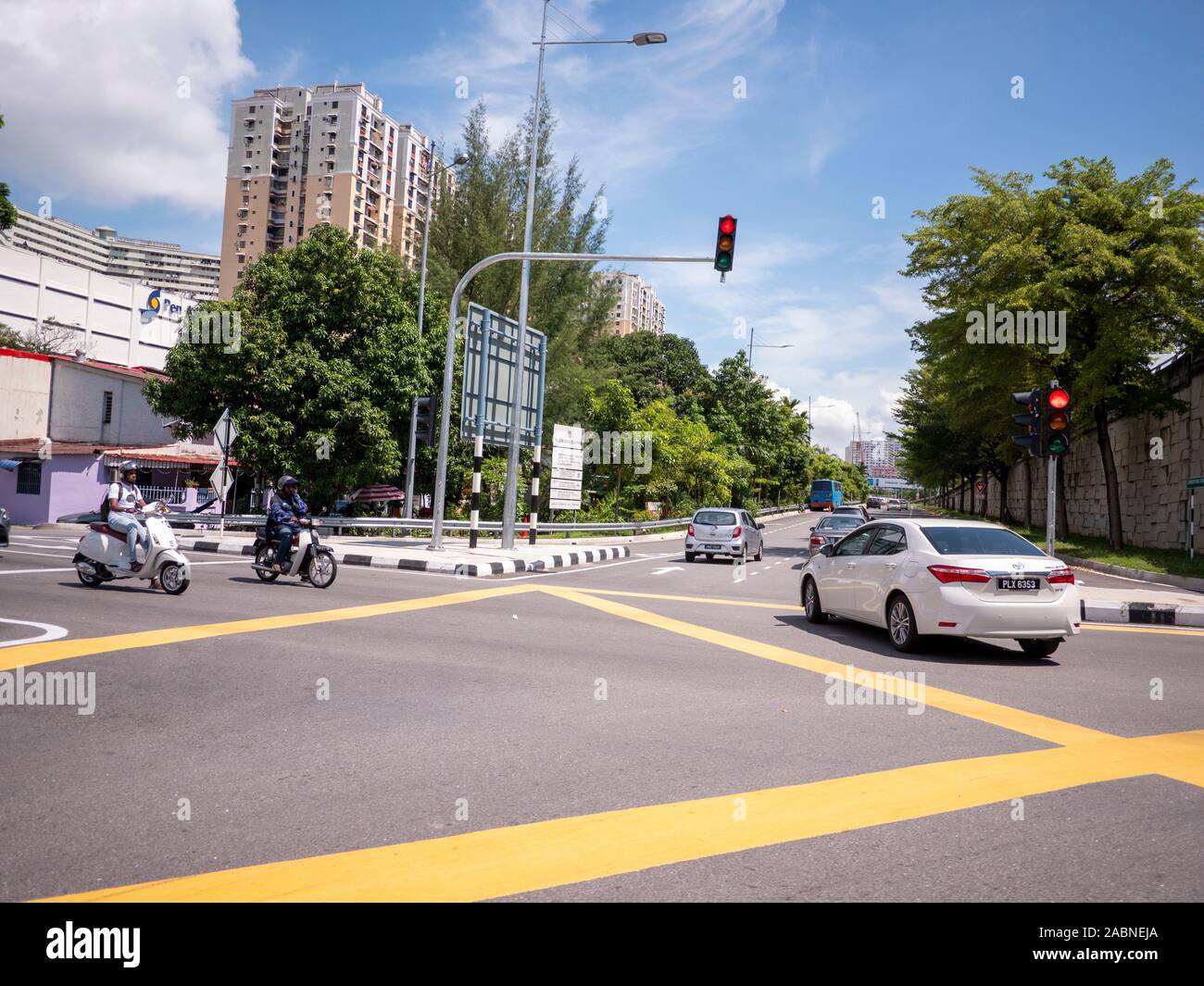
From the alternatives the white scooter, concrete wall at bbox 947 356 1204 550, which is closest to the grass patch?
concrete wall at bbox 947 356 1204 550

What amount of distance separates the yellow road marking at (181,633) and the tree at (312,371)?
17834 mm

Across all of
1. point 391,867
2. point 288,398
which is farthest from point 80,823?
point 288,398

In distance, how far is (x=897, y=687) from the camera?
727cm

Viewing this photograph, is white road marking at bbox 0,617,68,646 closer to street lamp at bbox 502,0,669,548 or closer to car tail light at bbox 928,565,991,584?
car tail light at bbox 928,565,991,584

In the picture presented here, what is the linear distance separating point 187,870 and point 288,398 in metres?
27.0

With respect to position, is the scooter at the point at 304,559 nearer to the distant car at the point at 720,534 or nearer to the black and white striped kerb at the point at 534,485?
the black and white striped kerb at the point at 534,485

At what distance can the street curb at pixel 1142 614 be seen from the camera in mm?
13242

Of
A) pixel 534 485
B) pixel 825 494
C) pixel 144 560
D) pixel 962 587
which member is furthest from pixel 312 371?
pixel 825 494

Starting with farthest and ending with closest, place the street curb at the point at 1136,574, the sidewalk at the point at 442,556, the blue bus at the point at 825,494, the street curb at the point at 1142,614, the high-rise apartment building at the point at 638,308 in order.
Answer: the high-rise apartment building at the point at 638,308
the blue bus at the point at 825,494
the street curb at the point at 1136,574
the sidewalk at the point at 442,556
the street curb at the point at 1142,614

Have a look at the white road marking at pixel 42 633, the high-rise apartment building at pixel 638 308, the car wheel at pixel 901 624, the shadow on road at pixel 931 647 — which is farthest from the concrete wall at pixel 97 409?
the high-rise apartment building at pixel 638 308

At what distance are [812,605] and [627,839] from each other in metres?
8.39

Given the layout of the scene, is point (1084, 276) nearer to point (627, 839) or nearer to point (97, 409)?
point (627, 839)

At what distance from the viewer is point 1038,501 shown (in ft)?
164

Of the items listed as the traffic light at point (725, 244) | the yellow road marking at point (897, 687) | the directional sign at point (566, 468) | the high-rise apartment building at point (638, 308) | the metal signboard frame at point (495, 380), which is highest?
the high-rise apartment building at point (638, 308)
